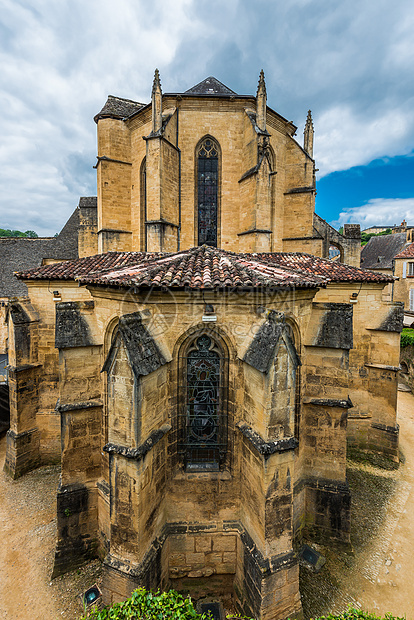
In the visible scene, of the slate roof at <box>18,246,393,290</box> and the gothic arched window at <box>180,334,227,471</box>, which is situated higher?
the slate roof at <box>18,246,393,290</box>

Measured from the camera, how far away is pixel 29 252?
974 inches

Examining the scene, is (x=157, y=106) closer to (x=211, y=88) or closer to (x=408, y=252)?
(x=211, y=88)

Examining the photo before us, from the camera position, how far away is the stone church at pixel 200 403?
5629mm

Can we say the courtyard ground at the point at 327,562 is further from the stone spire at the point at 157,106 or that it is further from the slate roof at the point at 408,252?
the slate roof at the point at 408,252

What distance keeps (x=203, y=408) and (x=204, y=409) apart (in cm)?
3

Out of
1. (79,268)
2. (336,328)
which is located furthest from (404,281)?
(79,268)

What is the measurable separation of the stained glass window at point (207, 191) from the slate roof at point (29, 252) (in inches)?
528

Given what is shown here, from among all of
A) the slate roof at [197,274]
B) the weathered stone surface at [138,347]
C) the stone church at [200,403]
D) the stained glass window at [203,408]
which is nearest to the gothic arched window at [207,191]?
the stone church at [200,403]

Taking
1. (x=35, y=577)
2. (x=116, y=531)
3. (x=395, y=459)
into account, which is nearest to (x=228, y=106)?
(x=116, y=531)

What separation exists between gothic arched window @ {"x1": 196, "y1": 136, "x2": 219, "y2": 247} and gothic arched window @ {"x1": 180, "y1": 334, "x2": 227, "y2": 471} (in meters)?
8.73

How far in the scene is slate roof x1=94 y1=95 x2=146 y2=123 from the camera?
1455cm

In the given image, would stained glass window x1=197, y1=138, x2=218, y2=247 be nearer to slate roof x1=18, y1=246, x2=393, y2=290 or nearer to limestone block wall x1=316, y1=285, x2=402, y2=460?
slate roof x1=18, y1=246, x2=393, y2=290

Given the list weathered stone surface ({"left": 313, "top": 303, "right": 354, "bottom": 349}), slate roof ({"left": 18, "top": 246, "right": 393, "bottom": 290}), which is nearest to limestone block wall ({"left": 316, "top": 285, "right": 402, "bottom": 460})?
slate roof ({"left": 18, "top": 246, "right": 393, "bottom": 290})

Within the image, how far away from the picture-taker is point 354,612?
12.6 feet
